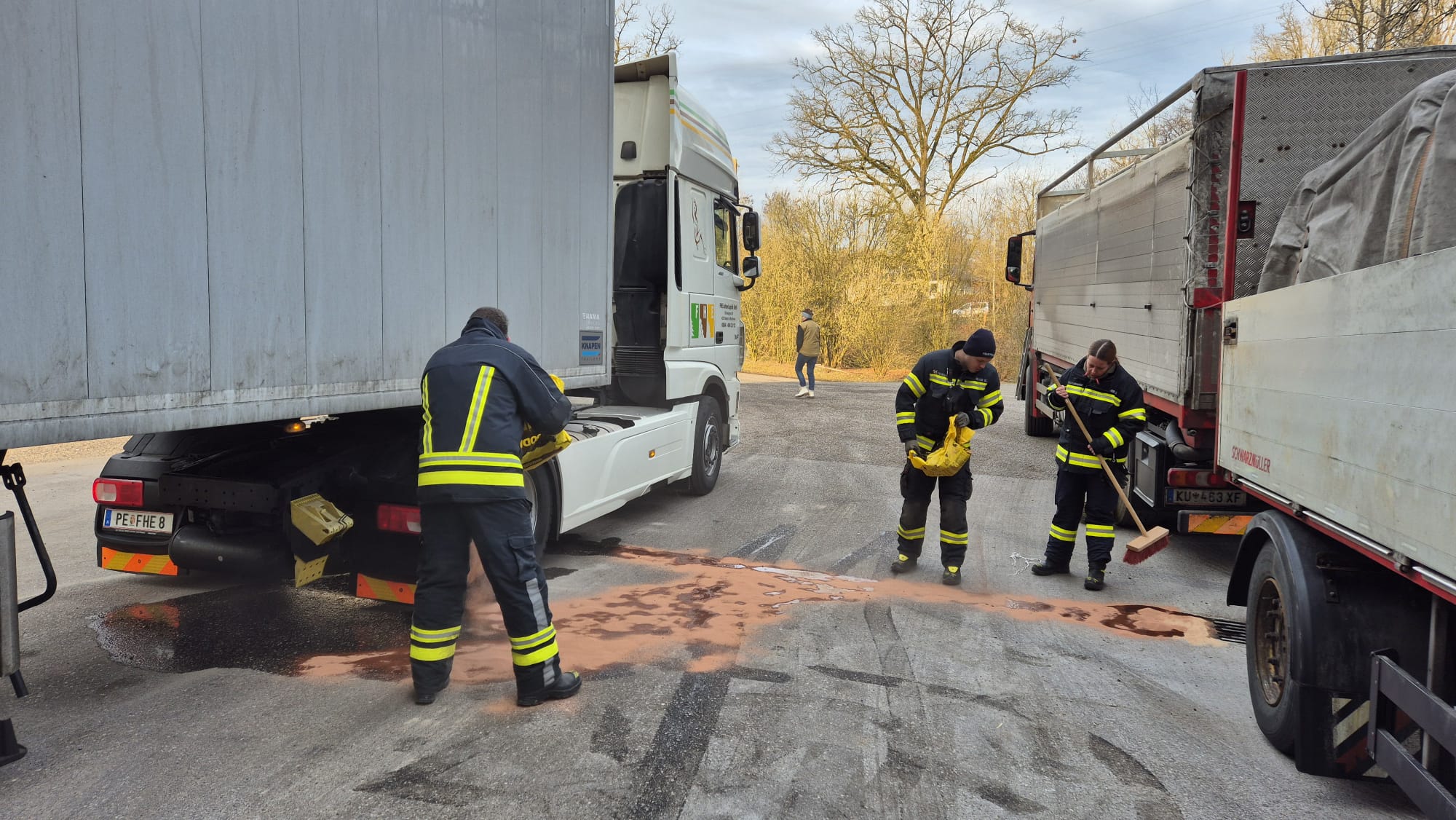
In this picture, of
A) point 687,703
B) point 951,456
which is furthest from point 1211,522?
point 687,703

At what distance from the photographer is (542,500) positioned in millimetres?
5539

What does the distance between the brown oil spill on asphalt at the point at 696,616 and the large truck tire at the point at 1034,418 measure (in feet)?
23.9

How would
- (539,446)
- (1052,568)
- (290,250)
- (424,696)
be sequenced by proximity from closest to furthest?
(290,250) < (424,696) < (539,446) < (1052,568)

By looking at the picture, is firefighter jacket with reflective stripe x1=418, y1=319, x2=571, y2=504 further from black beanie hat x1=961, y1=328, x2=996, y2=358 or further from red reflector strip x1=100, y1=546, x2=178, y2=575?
black beanie hat x1=961, y1=328, x2=996, y2=358

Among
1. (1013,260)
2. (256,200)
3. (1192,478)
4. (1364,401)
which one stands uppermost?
(1013,260)

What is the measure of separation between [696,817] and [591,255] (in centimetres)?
361

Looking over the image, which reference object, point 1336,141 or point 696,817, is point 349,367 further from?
point 1336,141

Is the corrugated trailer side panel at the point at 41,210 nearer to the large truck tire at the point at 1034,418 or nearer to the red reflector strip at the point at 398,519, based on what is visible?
the red reflector strip at the point at 398,519

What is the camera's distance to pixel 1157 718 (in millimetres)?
3818

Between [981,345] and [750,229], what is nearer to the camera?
[981,345]

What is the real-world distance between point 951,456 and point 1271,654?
249 cm

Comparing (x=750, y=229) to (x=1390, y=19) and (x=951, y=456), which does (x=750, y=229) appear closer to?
(x=951, y=456)

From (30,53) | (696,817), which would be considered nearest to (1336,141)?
(696,817)

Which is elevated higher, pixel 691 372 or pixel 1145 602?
pixel 691 372
